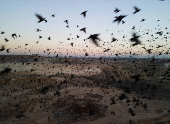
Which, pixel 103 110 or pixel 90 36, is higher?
pixel 90 36

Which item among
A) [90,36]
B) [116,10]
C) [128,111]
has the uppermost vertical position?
[116,10]

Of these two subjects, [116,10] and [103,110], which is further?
[103,110]

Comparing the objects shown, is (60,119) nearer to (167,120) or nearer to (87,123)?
(87,123)

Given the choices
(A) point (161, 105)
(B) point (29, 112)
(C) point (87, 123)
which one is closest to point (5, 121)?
(B) point (29, 112)

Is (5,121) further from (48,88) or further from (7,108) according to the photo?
(48,88)

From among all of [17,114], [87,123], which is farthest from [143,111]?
[17,114]

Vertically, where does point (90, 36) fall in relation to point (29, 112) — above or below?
above

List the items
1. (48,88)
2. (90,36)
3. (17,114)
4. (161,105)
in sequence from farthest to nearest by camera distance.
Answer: (48,88)
(161,105)
(17,114)
(90,36)

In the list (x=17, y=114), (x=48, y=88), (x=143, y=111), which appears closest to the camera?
(x=17, y=114)

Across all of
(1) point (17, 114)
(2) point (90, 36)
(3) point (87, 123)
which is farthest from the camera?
(1) point (17, 114)
